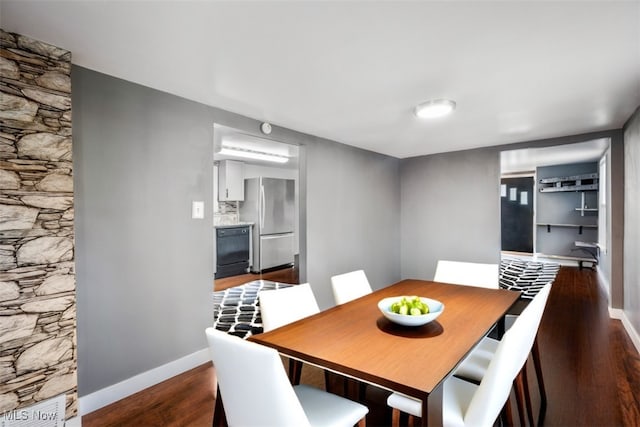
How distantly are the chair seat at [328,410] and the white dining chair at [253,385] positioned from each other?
0.07ft

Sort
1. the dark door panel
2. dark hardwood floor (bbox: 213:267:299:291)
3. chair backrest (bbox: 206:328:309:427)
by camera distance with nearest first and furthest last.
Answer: chair backrest (bbox: 206:328:309:427) < dark hardwood floor (bbox: 213:267:299:291) < the dark door panel

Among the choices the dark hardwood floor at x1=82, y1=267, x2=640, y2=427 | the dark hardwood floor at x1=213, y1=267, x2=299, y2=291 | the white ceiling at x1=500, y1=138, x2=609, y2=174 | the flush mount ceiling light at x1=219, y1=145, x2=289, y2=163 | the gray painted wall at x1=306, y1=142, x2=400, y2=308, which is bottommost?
the dark hardwood floor at x1=82, y1=267, x2=640, y2=427

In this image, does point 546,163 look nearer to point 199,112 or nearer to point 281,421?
point 199,112

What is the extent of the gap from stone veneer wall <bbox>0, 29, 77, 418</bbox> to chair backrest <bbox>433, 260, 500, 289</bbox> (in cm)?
284

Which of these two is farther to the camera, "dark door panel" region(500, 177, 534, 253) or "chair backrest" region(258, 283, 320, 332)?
"dark door panel" region(500, 177, 534, 253)

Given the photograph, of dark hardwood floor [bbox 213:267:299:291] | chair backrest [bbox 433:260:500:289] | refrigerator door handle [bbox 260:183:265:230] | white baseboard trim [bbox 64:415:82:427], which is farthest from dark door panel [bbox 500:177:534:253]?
white baseboard trim [bbox 64:415:82:427]

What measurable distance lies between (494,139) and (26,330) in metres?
4.78

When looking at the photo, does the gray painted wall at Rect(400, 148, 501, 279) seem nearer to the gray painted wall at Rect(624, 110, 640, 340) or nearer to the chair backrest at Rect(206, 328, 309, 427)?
the gray painted wall at Rect(624, 110, 640, 340)

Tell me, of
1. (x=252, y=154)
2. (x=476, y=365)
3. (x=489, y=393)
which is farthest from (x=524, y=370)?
(x=252, y=154)

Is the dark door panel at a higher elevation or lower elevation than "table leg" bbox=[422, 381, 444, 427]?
higher

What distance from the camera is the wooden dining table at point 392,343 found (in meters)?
1.13

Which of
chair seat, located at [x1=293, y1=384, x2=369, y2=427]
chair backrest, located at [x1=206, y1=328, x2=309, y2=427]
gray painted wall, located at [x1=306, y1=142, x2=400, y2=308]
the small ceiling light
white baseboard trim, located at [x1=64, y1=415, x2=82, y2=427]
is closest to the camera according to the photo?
chair backrest, located at [x1=206, y1=328, x2=309, y2=427]

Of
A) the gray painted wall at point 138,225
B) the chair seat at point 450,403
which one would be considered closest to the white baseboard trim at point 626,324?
the chair seat at point 450,403

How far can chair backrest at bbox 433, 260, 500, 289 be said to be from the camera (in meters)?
2.81
